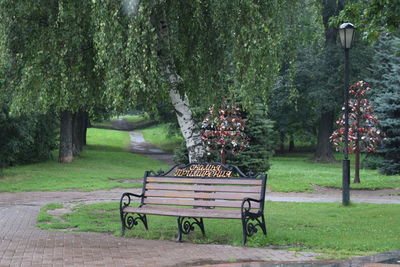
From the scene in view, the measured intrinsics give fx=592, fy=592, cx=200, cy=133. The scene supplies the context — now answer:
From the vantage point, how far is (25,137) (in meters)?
24.7

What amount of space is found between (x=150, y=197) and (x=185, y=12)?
3920mm

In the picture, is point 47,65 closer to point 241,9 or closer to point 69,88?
point 69,88

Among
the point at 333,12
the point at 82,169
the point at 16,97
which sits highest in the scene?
the point at 333,12

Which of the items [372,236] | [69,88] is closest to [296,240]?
[372,236]

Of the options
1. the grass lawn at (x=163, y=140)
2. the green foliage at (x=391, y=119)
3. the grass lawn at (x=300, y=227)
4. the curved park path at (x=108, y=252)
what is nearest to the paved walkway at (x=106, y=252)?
the curved park path at (x=108, y=252)

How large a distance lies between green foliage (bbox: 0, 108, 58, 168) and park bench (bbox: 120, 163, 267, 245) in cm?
1406

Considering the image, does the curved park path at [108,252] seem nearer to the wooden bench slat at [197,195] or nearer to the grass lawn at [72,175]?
the wooden bench slat at [197,195]

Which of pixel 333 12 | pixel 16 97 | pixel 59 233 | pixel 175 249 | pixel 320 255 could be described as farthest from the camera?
pixel 333 12

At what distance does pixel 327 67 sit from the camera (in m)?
37.0

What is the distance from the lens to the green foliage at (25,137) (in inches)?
946

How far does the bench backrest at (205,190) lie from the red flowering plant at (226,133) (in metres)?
11.2

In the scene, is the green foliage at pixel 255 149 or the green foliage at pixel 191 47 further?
the green foliage at pixel 255 149

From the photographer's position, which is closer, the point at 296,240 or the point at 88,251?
the point at 88,251

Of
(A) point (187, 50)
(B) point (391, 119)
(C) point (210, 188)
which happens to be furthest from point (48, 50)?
(B) point (391, 119)
